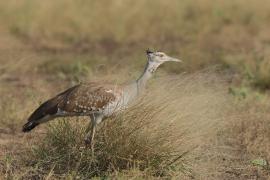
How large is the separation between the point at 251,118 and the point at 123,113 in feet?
7.83

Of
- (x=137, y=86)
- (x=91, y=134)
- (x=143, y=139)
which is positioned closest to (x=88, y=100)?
(x=91, y=134)

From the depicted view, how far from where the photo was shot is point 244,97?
9820mm

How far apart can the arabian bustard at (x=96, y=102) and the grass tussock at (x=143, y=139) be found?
10 centimetres

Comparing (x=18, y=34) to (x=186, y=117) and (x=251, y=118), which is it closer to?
(x=251, y=118)

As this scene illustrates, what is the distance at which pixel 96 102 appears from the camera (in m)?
6.75

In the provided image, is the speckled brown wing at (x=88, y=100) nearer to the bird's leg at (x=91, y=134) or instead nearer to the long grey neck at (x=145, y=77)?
the bird's leg at (x=91, y=134)

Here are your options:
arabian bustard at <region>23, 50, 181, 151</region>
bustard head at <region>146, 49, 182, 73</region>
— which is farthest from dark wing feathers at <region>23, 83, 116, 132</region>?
bustard head at <region>146, 49, 182, 73</region>

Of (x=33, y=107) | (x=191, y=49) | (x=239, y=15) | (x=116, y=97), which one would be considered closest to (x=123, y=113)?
(x=116, y=97)

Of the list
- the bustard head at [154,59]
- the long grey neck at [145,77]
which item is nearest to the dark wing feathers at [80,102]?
the long grey neck at [145,77]

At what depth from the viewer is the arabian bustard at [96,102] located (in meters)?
6.70

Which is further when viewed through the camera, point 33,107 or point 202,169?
point 33,107

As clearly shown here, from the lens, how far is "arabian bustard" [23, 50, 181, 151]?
670 cm

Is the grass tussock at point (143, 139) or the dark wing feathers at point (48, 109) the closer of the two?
the grass tussock at point (143, 139)

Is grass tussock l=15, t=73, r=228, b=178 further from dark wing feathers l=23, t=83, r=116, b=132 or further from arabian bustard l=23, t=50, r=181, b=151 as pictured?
dark wing feathers l=23, t=83, r=116, b=132
